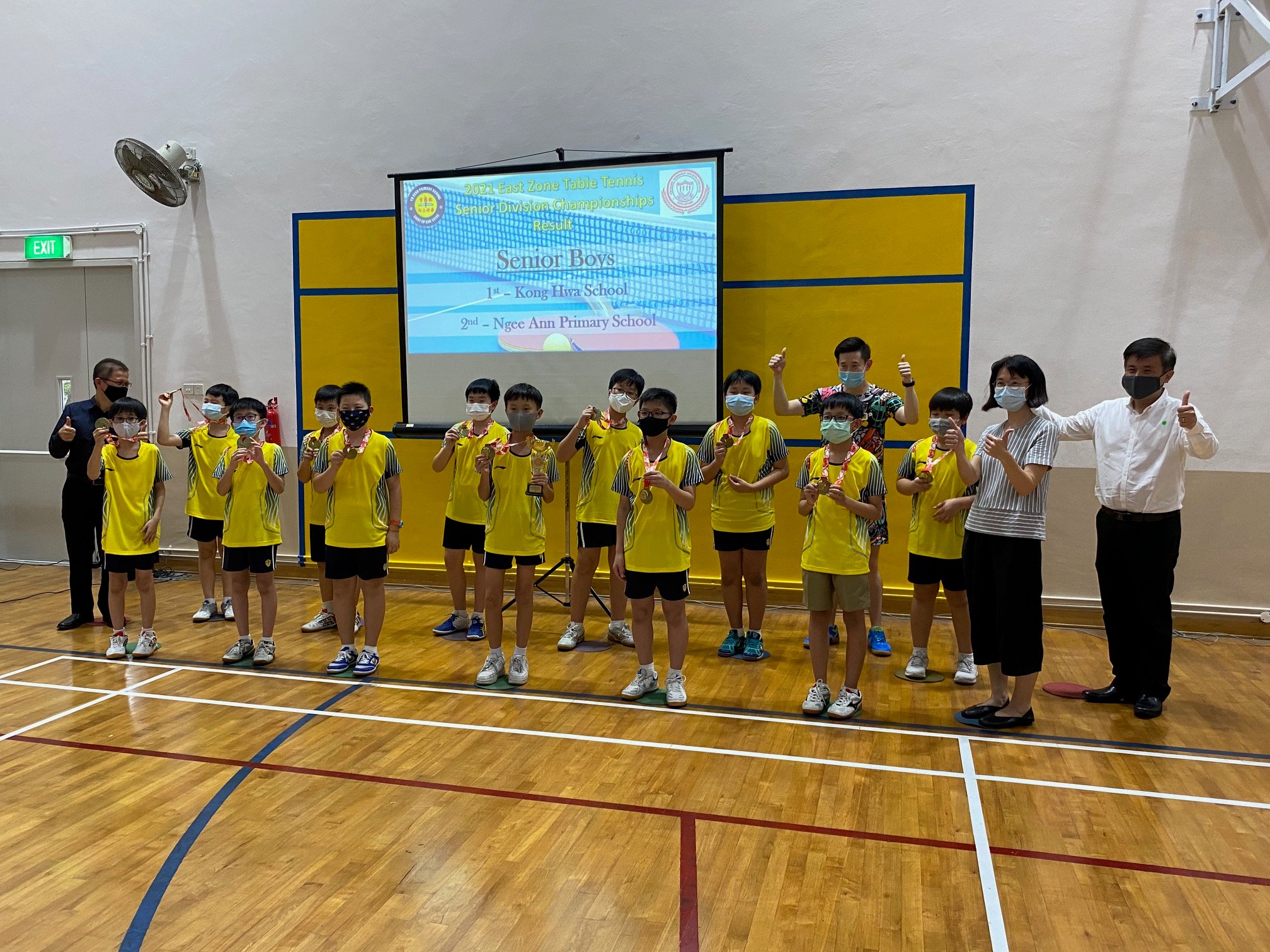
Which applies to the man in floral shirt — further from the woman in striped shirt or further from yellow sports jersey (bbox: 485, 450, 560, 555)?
yellow sports jersey (bbox: 485, 450, 560, 555)

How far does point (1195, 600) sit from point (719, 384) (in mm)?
3393

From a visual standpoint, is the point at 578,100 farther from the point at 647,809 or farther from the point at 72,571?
the point at 647,809

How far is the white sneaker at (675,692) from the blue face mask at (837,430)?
137cm

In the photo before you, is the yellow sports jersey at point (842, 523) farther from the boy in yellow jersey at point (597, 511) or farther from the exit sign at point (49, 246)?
the exit sign at point (49, 246)

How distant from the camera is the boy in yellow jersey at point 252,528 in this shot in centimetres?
480

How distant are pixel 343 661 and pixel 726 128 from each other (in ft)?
14.3

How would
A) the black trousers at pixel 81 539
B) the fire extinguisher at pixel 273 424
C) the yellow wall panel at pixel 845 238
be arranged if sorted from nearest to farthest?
the black trousers at pixel 81 539 → the yellow wall panel at pixel 845 238 → the fire extinguisher at pixel 273 424

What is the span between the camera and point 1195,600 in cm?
573

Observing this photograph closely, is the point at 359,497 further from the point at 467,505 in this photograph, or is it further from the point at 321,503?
the point at 321,503

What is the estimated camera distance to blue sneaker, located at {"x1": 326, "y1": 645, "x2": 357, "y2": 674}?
187 inches

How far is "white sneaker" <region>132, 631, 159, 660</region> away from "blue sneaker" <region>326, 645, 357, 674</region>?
1110 millimetres

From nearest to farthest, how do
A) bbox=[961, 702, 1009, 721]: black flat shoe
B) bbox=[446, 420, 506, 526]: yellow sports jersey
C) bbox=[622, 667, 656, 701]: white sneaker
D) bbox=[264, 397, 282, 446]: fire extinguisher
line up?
1. bbox=[961, 702, 1009, 721]: black flat shoe
2. bbox=[622, 667, 656, 701]: white sneaker
3. bbox=[446, 420, 506, 526]: yellow sports jersey
4. bbox=[264, 397, 282, 446]: fire extinguisher

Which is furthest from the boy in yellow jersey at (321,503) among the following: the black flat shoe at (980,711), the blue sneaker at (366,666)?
the black flat shoe at (980,711)

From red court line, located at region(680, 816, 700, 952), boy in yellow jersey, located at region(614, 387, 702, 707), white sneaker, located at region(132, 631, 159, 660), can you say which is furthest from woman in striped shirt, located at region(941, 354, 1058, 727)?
white sneaker, located at region(132, 631, 159, 660)
